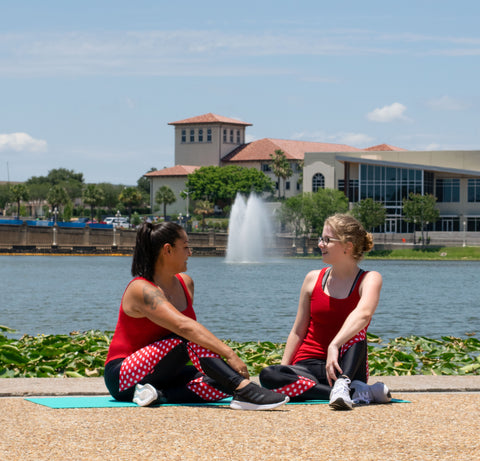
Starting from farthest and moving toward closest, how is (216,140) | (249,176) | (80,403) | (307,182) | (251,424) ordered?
(216,140)
(249,176)
(307,182)
(80,403)
(251,424)

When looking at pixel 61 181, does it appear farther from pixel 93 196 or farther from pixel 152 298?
pixel 152 298

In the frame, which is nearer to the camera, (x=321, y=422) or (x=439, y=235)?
(x=321, y=422)

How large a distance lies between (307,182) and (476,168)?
19.9m

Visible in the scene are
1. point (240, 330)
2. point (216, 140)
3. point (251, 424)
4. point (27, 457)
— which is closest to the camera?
point (27, 457)

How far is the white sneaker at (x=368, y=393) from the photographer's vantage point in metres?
6.43

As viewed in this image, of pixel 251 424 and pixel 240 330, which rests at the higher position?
pixel 251 424

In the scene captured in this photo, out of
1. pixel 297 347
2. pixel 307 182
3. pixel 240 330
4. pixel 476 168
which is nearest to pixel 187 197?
pixel 307 182

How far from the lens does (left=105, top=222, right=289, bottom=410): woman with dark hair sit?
6.27 m

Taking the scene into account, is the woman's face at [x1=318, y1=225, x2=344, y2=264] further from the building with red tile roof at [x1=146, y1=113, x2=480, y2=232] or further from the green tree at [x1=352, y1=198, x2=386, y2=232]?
the building with red tile roof at [x1=146, y1=113, x2=480, y2=232]

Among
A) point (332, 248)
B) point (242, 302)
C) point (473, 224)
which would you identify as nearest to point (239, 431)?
point (332, 248)

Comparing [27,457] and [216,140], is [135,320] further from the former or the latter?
[216,140]

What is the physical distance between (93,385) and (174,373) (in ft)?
3.28

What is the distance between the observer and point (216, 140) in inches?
6073

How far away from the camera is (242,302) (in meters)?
38.7
